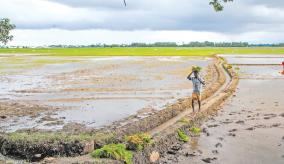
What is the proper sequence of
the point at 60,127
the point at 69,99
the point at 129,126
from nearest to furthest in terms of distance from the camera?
the point at 129,126 < the point at 60,127 < the point at 69,99

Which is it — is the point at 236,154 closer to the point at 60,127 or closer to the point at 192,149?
the point at 192,149

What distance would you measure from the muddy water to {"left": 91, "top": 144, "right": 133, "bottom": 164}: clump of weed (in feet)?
4.38

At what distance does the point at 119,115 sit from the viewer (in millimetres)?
13359

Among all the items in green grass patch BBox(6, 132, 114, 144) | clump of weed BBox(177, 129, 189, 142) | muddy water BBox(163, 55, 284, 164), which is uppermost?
green grass patch BBox(6, 132, 114, 144)

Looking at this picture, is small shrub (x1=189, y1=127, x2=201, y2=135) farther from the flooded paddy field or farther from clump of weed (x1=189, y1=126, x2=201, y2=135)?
the flooded paddy field

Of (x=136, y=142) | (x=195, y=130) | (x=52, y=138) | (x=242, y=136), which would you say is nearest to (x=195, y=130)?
(x=195, y=130)

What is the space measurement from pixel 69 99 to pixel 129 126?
23.1 feet

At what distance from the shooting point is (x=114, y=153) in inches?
287

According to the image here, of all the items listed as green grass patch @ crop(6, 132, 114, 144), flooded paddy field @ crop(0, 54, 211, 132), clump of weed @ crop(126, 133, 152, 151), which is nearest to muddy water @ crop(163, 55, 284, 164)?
clump of weed @ crop(126, 133, 152, 151)

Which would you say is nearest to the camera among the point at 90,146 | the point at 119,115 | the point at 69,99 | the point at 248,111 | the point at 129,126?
the point at 90,146

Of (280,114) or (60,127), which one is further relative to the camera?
(280,114)

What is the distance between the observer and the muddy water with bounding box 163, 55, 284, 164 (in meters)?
8.73

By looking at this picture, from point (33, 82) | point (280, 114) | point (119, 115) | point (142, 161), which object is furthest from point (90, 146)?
point (33, 82)

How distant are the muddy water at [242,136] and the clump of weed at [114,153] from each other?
134 cm
